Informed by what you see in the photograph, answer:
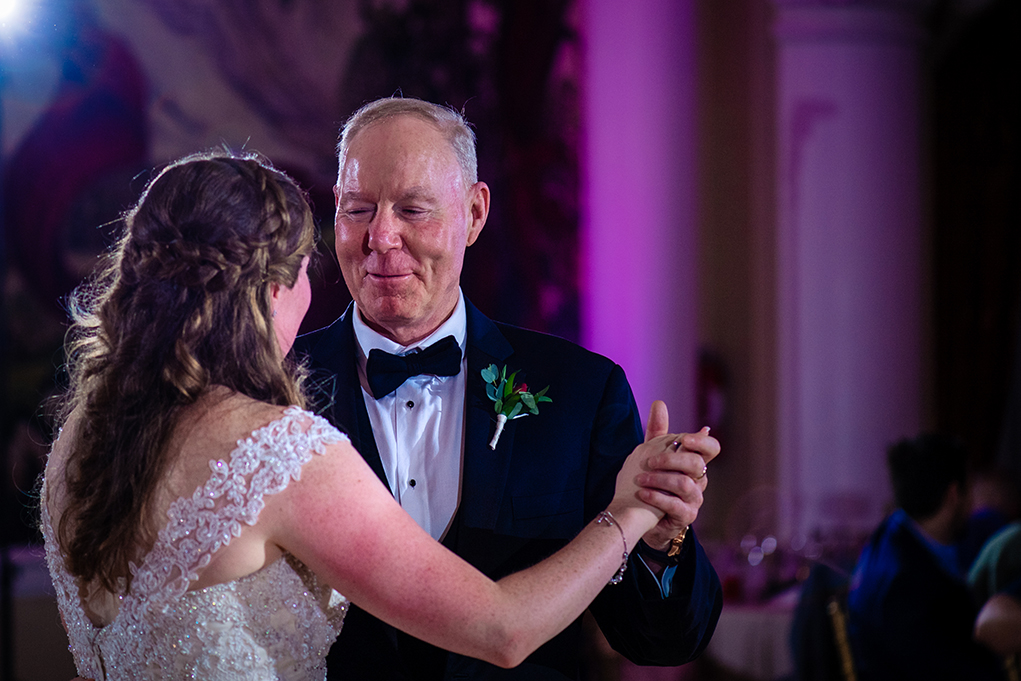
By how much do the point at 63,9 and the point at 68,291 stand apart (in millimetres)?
1667

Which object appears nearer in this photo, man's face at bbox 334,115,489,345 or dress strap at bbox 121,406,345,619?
dress strap at bbox 121,406,345,619

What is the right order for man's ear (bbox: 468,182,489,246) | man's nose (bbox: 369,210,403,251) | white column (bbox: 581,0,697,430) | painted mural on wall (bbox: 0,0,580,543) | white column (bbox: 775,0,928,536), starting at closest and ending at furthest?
1. man's nose (bbox: 369,210,403,251)
2. man's ear (bbox: 468,182,489,246)
3. painted mural on wall (bbox: 0,0,580,543)
4. white column (bbox: 581,0,697,430)
5. white column (bbox: 775,0,928,536)

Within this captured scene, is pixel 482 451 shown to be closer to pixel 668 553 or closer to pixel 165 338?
pixel 668 553

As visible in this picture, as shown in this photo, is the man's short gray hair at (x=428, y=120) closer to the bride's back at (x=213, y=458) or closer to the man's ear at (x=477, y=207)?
the man's ear at (x=477, y=207)

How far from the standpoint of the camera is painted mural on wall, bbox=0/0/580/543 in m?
5.78

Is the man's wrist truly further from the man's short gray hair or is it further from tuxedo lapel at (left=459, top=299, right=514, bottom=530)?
the man's short gray hair

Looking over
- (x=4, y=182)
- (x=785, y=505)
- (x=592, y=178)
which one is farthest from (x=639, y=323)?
(x=4, y=182)

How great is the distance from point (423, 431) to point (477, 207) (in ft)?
1.66

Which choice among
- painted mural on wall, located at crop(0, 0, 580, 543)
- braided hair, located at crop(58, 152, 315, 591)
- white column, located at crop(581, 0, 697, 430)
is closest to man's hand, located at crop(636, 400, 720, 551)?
braided hair, located at crop(58, 152, 315, 591)

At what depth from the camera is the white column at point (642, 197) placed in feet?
19.4

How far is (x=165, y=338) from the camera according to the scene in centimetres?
Result: 150

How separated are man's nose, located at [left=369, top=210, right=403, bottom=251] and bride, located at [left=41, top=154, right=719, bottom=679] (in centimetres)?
31

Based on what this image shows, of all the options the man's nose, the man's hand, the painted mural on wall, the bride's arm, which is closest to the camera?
the bride's arm

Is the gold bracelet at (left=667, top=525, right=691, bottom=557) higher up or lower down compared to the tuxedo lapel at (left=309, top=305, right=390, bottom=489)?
lower down
